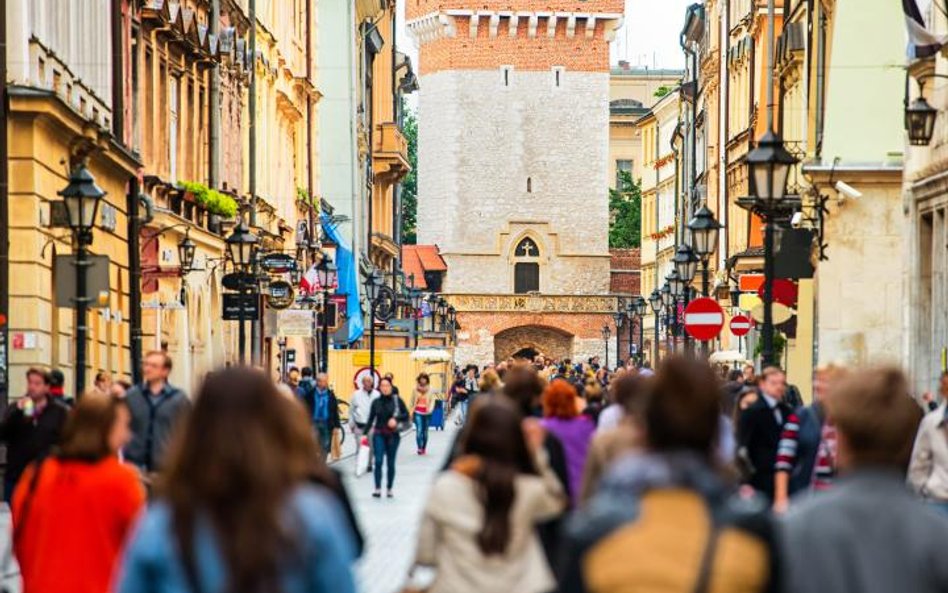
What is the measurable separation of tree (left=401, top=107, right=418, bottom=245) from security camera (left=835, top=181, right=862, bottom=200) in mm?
98178

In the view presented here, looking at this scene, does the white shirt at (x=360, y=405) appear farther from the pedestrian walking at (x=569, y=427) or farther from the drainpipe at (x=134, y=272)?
the pedestrian walking at (x=569, y=427)

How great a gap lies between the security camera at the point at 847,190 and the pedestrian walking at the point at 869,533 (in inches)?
1098

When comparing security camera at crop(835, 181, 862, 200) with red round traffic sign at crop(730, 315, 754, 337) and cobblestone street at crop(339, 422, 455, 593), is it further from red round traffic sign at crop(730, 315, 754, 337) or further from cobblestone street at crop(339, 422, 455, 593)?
cobblestone street at crop(339, 422, 455, 593)

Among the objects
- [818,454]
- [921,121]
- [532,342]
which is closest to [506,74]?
[532,342]

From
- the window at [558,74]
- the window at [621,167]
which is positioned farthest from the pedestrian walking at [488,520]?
the window at [621,167]

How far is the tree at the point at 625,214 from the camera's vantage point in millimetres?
133250

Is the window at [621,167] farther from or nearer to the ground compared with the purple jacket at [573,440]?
farther from the ground

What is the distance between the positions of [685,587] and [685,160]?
3134 inches

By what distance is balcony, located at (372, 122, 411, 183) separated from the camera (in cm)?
8512

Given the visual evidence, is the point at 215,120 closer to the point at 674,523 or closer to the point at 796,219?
the point at 796,219

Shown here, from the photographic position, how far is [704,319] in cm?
3152

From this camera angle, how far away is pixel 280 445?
5766mm

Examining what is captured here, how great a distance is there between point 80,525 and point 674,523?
3.25 meters

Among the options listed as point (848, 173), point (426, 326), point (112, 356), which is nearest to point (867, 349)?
point (848, 173)
